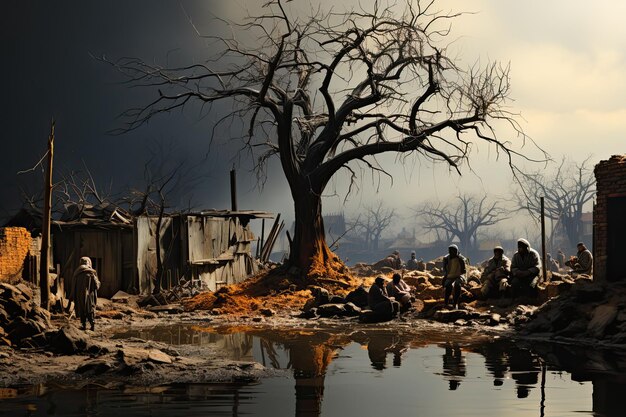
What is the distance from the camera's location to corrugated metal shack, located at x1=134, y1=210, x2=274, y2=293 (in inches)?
998

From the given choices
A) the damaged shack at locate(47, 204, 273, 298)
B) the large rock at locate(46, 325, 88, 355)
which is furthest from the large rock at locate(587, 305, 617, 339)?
the damaged shack at locate(47, 204, 273, 298)

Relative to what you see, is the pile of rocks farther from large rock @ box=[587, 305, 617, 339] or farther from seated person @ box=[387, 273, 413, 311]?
large rock @ box=[587, 305, 617, 339]

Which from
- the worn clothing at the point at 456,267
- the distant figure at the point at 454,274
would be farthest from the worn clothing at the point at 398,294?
the worn clothing at the point at 456,267

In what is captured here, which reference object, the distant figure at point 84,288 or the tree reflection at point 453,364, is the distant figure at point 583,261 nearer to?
the tree reflection at point 453,364

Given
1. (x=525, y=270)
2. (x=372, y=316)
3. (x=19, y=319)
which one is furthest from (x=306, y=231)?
(x=19, y=319)

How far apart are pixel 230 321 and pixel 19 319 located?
7.31 metres

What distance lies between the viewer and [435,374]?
1162 cm

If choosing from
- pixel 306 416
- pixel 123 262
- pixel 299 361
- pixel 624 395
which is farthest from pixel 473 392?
pixel 123 262

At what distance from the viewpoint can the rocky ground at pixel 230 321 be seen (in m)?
11.6

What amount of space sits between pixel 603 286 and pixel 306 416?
35.2 feet

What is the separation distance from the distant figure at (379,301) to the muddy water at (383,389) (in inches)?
169

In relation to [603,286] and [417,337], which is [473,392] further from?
[603,286]

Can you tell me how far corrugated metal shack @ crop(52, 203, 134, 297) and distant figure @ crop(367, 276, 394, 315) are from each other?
8237 mm

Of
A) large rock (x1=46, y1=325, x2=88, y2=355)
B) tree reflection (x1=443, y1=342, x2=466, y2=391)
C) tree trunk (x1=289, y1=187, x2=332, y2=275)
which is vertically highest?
tree trunk (x1=289, y1=187, x2=332, y2=275)
